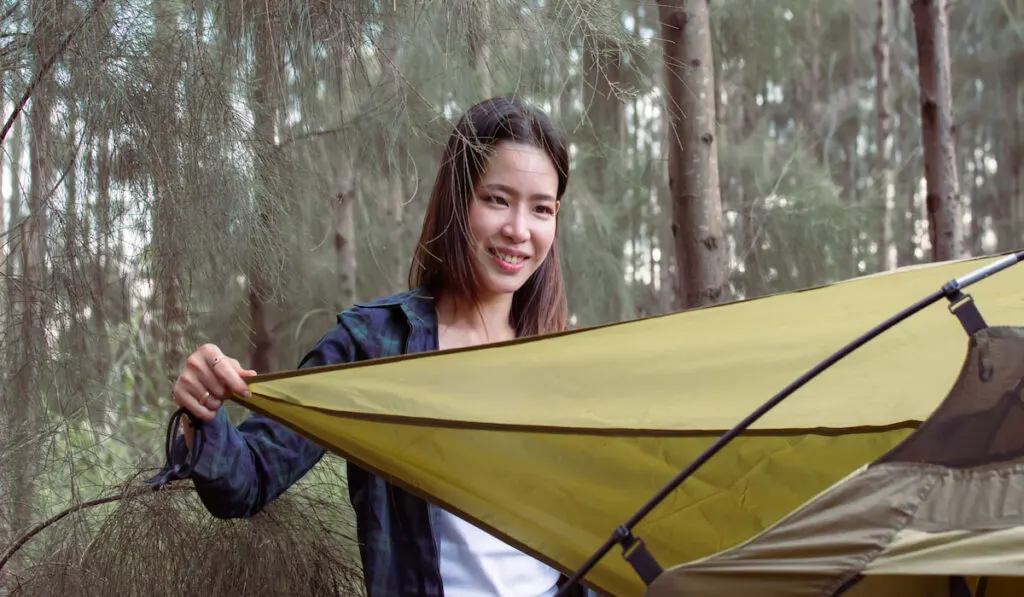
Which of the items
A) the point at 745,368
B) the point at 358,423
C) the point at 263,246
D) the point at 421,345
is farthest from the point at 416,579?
the point at 263,246

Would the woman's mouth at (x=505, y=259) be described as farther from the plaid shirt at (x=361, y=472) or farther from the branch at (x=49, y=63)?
the branch at (x=49, y=63)

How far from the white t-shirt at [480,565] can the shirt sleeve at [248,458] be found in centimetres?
21

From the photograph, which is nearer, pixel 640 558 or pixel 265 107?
pixel 640 558

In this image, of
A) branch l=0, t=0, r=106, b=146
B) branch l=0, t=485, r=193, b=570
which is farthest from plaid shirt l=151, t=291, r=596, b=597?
branch l=0, t=0, r=106, b=146

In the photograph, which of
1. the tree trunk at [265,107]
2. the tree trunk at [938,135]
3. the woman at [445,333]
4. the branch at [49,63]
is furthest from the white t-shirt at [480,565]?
the tree trunk at [938,135]

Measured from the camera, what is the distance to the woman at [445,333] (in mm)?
1219

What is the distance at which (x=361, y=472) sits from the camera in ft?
4.72

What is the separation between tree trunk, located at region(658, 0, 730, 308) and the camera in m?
2.61

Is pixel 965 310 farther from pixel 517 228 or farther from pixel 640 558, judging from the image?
pixel 517 228

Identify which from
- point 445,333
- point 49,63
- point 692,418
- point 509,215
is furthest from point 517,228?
point 49,63

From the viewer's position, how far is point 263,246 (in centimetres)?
196

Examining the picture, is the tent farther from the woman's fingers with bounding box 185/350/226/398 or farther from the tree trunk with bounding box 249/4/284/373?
the tree trunk with bounding box 249/4/284/373

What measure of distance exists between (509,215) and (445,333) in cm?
20

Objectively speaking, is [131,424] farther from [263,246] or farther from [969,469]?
[969,469]
